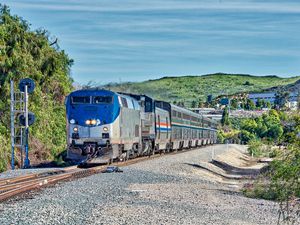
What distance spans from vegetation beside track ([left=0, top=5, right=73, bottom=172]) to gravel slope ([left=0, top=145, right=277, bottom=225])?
1212 cm

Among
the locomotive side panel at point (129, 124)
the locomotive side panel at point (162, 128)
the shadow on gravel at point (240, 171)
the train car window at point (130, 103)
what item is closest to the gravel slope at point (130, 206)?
the locomotive side panel at point (129, 124)

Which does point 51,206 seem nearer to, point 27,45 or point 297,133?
point 297,133

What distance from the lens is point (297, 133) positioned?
1603cm

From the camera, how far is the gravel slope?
12.9 meters

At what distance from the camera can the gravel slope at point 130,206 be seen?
42.3ft

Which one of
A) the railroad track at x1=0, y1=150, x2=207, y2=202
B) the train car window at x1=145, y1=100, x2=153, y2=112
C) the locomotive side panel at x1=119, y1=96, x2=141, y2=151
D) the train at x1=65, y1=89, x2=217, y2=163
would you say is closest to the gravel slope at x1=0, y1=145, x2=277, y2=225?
the railroad track at x1=0, y1=150, x2=207, y2=202

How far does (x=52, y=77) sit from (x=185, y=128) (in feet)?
51.7

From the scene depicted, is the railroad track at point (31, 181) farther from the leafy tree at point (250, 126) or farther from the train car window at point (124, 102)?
the leafy tree at point (250, 126)

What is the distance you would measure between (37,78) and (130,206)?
25.5m

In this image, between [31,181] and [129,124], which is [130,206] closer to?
[31,181]

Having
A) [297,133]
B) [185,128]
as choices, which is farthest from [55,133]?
[297,133]

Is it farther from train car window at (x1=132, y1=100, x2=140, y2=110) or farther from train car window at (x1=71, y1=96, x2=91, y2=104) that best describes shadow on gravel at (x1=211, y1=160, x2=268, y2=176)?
train car window at (x1=71, y1=96, x2=91, y2=104)

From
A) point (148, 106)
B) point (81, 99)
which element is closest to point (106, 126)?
point (81, 99)

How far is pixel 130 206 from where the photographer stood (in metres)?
14.9
